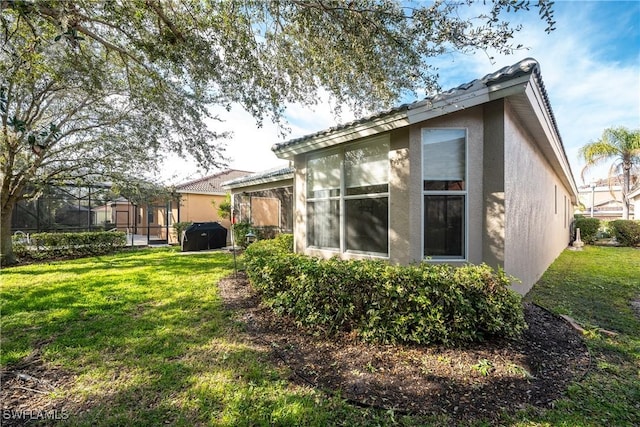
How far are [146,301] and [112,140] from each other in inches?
299

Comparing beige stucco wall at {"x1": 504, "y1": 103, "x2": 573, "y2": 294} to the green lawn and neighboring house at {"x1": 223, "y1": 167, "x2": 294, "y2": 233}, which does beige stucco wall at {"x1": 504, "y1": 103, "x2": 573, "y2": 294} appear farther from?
neighboring house at {"x1": 223, "y1": 167, "x2": 294, "y2": 233}

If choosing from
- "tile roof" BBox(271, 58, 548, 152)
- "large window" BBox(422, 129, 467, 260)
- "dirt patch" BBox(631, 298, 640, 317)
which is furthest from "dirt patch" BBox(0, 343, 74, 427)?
"dirt patch" BBox(631, 298, 640, 317)

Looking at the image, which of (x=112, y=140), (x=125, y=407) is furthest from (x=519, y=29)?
(x=112, y=140)

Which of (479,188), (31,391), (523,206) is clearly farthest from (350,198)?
(31,391)

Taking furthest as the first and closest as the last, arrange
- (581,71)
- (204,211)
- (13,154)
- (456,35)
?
(204,211)
(13,154)
(581,71)
(456,35)

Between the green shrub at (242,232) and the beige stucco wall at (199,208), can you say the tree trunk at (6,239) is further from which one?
the beige stucco wall at (199,208)

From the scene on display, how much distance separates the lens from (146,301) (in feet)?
20.0

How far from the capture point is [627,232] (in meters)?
16.8

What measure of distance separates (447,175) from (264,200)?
568 inches

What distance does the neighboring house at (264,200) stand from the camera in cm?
1411

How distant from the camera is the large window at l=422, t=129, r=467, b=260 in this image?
5141 millimetres

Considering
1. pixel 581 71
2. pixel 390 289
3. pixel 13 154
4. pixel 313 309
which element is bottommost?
pixel 313 309

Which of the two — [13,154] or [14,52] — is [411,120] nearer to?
[14,52]

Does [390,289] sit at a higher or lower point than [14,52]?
lower
